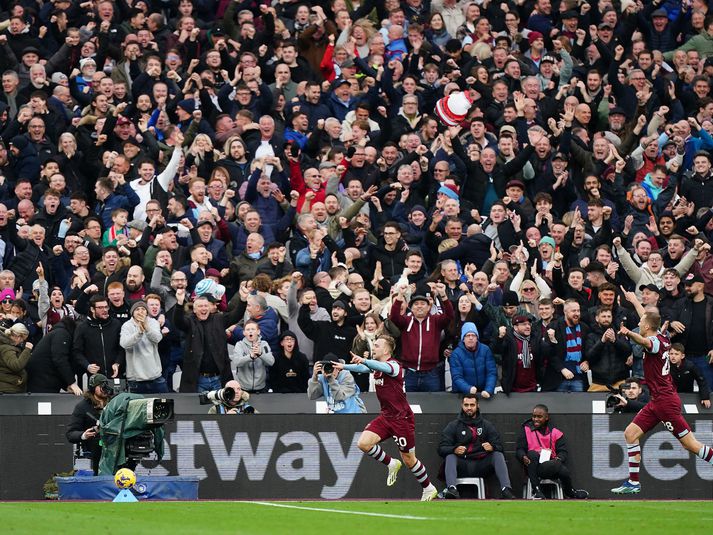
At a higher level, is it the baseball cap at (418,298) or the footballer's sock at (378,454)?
the baseball cap at (418,298)

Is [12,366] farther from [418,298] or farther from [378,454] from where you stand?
[418,298]

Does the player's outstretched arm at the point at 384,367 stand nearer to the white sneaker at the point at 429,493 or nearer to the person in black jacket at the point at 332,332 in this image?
the white sneaker at the point at 429,493

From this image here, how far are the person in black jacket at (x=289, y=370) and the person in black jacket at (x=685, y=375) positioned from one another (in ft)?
15.7

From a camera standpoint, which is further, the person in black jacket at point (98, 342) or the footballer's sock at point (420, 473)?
the person in black jacket at point (98, 342)

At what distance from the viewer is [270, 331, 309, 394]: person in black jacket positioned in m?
19.8

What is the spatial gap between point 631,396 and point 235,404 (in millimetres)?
5138

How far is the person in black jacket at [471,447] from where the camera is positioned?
63.1 feet

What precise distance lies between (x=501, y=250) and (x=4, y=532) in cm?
998

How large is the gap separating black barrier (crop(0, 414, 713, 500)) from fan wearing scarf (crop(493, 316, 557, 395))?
581 millimetres

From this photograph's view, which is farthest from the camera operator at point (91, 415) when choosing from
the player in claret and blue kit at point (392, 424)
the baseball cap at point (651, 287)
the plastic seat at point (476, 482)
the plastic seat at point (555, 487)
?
the baseball cap at point (651, 287)

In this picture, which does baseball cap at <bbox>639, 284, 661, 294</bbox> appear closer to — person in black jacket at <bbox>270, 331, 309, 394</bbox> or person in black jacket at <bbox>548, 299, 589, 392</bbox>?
person in black jacket at <bbox>548, 299, 589, 392</bbox>

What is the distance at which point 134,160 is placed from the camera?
22.9 metres

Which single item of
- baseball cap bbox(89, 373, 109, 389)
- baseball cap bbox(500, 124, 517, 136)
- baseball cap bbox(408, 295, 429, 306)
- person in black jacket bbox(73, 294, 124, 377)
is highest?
baseball cap bbox(500, 124, 517, 136)

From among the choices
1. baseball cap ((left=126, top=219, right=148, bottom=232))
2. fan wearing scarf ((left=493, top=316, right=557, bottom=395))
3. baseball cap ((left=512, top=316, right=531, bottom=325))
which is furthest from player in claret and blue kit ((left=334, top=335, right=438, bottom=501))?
baseball cap ((left=126, top=219, right=148, bottom=232))
